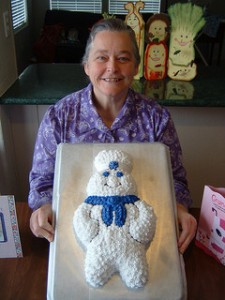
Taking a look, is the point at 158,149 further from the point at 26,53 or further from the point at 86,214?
the point at 26,53

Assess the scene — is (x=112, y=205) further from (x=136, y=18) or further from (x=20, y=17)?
(x=20, y=17)

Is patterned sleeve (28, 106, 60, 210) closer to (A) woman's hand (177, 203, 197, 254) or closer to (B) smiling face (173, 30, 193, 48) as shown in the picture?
(A) woman's hand (177, 203, 197, 254)

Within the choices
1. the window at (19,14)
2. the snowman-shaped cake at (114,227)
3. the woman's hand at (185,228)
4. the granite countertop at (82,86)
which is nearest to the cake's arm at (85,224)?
the snowman-shaped cake at (114,227)

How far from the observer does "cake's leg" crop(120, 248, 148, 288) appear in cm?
54

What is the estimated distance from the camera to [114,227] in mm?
562

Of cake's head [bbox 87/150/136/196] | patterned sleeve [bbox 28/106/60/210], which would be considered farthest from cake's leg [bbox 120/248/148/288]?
patterned sleeve [bbox 28/106/60/210]

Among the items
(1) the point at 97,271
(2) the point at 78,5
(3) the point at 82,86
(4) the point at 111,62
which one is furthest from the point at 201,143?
(2) the point at 78,5

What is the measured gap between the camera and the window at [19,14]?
12.1 feet

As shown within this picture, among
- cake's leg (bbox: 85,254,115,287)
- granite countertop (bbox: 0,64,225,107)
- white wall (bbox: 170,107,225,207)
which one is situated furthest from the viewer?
white wall (bbox: 170,107,225,207)

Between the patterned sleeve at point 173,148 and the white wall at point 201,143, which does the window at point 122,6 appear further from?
the patterned sleeve at point 173,148

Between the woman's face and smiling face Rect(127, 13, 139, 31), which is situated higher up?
smiling face Rect(127, 13, 139, 31)

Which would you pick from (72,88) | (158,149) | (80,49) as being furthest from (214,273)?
(80,49)

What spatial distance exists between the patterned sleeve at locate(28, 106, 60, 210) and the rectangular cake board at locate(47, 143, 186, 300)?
204 millimetres

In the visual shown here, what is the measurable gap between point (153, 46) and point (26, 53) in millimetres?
3242
